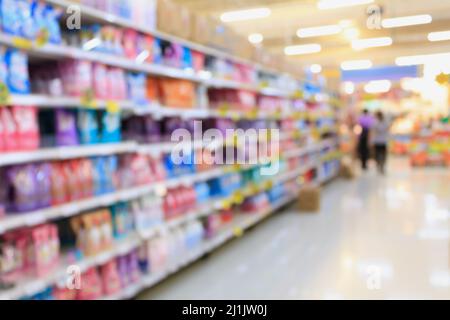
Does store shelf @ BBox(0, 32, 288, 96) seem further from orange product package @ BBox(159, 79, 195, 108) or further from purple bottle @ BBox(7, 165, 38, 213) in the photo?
purple bottle @ BBox(7, 165, 38, 213)

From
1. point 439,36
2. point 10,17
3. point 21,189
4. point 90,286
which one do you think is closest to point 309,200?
point 90,286

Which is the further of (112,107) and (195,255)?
(195,255)

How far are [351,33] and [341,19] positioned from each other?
1.43 ft

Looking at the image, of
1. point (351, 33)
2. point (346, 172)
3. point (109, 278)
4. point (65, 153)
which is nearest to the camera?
point (65, 153)

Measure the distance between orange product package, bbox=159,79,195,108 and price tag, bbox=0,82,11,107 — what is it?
140 centimetres

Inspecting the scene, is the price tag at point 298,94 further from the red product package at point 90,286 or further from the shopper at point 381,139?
the red product package at point 90,286

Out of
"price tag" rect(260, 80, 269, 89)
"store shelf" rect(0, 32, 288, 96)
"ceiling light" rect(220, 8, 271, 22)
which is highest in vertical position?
"ceiling light" rect(220, 8, 271, 22)

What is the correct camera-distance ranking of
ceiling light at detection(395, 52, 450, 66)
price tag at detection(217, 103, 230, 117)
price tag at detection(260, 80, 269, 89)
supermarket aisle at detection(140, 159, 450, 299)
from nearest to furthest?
1. ceiling light at detection(395, 52, 450, 66)
2. supermarket aisle at detection(140, 159, 450, 299)
3. price tag at detection(217, 103, 230, 117)
4. price tag at detection(260, 80, 269, 89)

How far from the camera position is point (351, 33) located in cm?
293

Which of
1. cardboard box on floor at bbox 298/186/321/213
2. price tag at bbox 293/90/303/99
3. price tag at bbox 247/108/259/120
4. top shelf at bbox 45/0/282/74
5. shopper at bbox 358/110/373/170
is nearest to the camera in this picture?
top shelf at bbox 45/0/282/74

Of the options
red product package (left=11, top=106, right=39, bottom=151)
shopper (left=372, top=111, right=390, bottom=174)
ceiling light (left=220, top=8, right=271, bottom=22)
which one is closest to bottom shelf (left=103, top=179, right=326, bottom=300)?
red product package (left=11, top=106, right=39, bottom=151)

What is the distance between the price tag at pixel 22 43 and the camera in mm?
1902

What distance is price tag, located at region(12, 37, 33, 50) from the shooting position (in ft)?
6.24

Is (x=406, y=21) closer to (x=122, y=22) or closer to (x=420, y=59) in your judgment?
(x=420, y=59)
